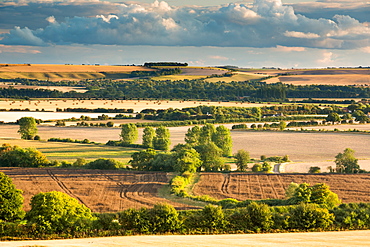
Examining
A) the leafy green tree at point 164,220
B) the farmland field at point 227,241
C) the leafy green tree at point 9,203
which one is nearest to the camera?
the farmland field at point 227,241

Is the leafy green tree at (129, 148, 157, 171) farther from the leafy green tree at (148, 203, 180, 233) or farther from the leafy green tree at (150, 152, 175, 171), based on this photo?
the leafy green tree at (148, 203, 180, 233)

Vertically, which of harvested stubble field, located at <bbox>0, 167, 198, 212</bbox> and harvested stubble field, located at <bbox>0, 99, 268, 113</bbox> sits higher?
harvested stubble field, located at <bbox>0, 99, 268, 113</bbox>

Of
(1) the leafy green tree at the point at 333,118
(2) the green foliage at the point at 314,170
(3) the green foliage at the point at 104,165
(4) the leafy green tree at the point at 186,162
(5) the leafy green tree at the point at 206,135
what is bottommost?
(3) the green foliage at the point at 104,165

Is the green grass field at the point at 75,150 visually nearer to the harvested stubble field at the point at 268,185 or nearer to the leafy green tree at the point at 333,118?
the harvested stubble field at the point at 268,185

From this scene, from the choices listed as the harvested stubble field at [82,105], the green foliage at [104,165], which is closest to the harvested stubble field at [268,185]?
the green foliage at [104,165]

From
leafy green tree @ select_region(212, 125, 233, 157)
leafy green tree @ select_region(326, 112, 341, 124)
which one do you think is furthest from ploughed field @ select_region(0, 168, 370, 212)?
leafy green tree @ select_region(326, 112, 341, 124)

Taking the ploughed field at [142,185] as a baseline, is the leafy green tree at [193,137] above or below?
above
